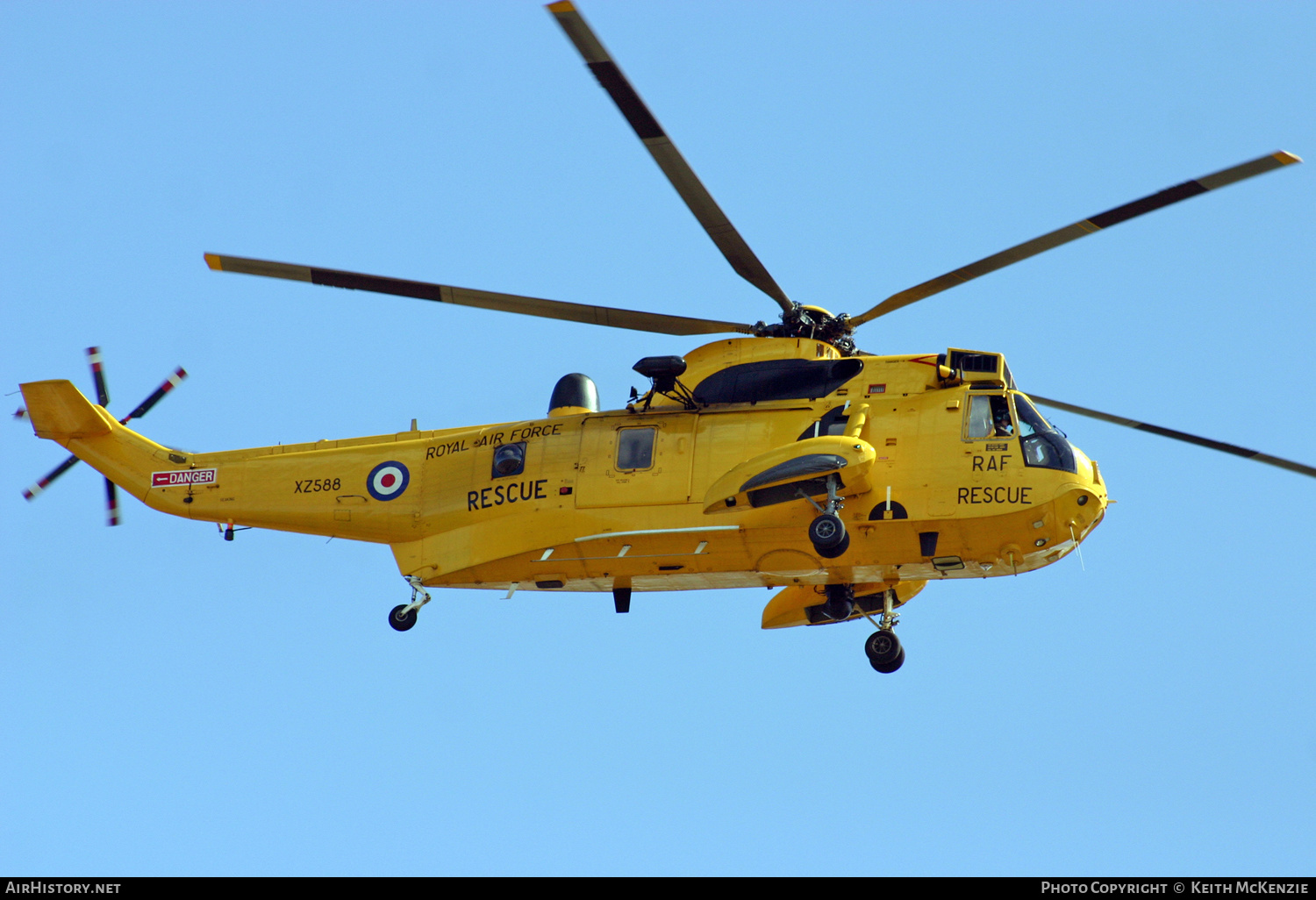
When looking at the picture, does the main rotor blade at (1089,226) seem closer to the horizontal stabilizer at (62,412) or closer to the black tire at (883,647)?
the black tire at (883,647)

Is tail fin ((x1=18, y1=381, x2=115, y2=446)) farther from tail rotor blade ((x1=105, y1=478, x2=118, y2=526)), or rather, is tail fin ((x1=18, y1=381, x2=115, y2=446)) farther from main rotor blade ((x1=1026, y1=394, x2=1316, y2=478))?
main rotor blade ((x1=1026, y1=394, x2=1316, y2=478))

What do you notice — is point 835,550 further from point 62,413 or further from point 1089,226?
point 62,413

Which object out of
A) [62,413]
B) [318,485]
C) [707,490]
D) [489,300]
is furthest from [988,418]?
[62,413]

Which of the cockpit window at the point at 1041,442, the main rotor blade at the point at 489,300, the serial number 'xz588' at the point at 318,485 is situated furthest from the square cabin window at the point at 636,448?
the cockpit window at the point at 1041,442

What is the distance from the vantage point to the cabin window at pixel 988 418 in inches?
684

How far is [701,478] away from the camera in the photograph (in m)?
18.1

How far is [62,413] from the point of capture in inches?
854

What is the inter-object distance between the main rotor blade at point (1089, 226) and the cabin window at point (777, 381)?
0.95 meters

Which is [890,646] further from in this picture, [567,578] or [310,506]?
[310,506]

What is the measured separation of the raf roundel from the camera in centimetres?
1986

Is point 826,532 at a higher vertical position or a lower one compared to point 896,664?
higher

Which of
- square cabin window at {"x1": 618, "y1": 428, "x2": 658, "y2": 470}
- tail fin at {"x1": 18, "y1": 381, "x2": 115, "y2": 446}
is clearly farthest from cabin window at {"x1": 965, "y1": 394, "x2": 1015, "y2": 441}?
tail fin at {"x1": 18, "y1": 381, "x2": 115, "y2": 446}

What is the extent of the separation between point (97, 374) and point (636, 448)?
8.86 meters

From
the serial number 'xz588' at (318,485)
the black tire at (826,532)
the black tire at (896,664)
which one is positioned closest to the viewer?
the black tire at (826,532)
